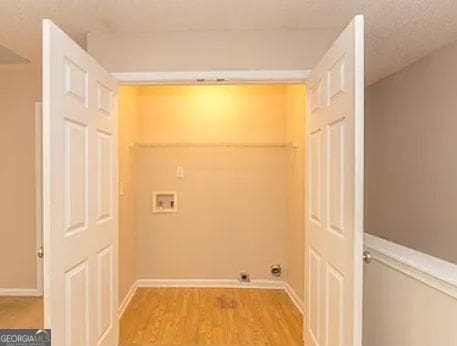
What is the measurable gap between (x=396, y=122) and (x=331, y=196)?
5.99 ft

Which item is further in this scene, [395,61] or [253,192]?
[253,192]

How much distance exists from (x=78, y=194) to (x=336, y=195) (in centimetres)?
125

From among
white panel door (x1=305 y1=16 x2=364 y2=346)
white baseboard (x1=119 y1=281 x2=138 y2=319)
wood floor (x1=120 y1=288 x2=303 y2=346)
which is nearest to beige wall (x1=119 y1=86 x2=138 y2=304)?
white baseboard (x1=119 y1=281 x2=138 y2=319)

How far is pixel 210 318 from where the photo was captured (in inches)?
135

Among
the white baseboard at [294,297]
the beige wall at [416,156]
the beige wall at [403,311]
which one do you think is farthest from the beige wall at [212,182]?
the beige wall at [403,311]

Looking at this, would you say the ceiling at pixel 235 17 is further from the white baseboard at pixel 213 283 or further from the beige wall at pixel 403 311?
the white baseboard at pixel 213 283

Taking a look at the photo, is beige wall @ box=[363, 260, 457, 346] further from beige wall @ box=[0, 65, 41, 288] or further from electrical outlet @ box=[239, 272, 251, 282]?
beige wall @ box=[0, 65, 41, 288]

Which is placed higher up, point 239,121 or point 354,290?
point 239,121

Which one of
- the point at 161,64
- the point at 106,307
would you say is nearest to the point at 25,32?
the point at 161,64

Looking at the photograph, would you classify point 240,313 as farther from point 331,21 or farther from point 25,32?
point 25,32

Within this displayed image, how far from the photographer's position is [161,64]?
2613 millimetres

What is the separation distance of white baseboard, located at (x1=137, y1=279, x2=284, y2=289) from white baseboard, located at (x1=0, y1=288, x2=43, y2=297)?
1.00 m

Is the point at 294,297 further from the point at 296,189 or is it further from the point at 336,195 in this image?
the point at 336,195

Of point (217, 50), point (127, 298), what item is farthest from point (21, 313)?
point (217, 50)
